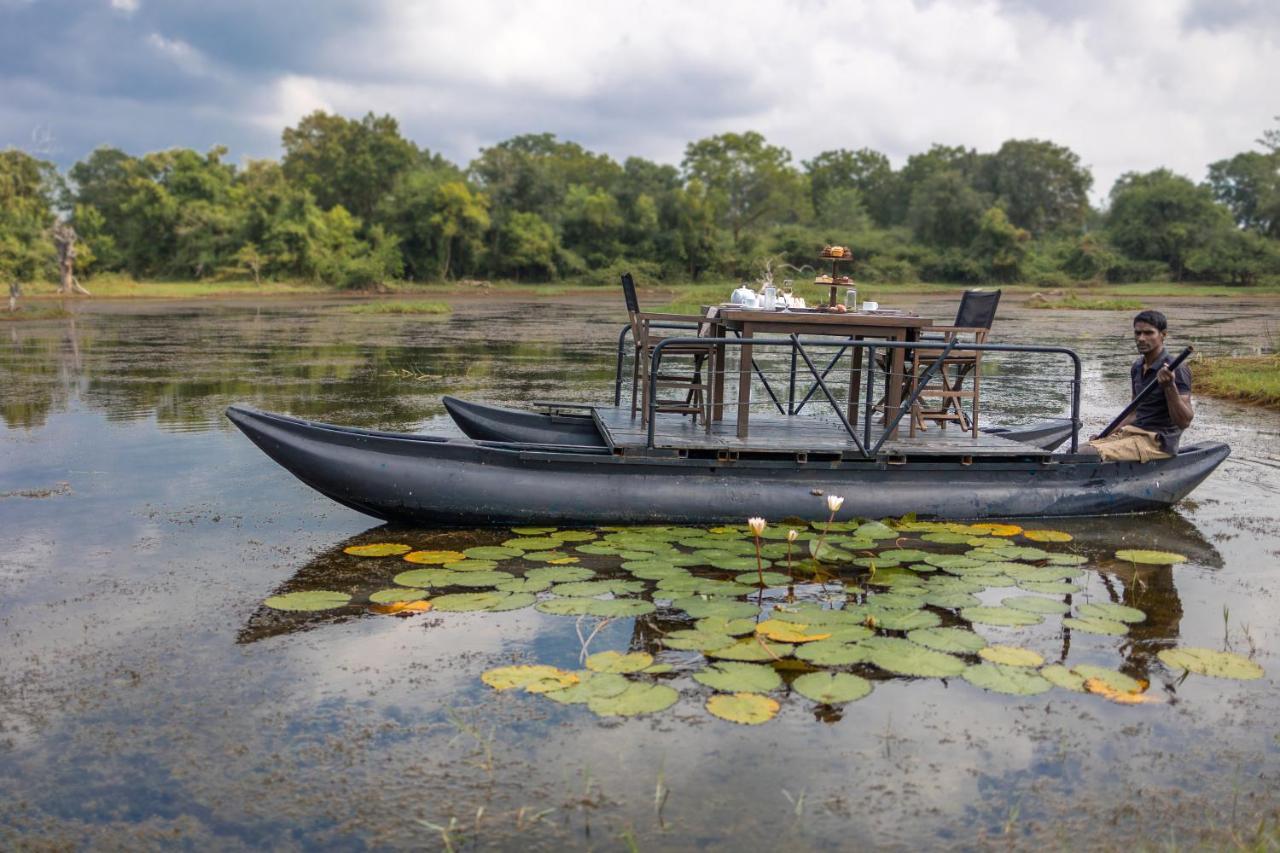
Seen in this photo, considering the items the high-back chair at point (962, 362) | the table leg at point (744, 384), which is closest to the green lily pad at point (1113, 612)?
the high-back chair at point (962, 362)

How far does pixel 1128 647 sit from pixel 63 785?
4.43 meters

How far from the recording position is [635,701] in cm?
400

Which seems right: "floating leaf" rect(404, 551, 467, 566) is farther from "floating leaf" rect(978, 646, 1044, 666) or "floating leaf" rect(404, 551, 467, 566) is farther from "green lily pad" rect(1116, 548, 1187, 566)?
"green lily pad" rect(1116, 548, 1187, 566)

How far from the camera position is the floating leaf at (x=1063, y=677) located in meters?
4.22

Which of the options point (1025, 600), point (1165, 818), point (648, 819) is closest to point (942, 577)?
point (1025, 600)

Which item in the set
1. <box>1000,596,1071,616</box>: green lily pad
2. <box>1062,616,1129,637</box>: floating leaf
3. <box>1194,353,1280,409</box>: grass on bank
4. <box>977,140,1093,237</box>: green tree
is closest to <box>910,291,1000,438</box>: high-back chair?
<box>1000,596,1071,616</box>: green lily pad

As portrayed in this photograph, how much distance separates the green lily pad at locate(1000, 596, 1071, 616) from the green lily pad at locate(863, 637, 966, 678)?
2.77 ft

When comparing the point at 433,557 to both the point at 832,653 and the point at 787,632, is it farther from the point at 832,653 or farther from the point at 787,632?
the point at 832,653

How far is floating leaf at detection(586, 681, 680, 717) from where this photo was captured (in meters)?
3.93

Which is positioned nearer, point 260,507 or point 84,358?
point 260,507

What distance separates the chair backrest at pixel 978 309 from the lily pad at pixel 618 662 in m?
4.68

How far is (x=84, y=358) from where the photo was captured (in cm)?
1822

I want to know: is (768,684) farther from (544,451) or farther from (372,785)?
(544,451)

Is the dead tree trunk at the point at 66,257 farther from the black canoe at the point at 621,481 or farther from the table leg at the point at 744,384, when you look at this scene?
the table leg at the point at 744,384
